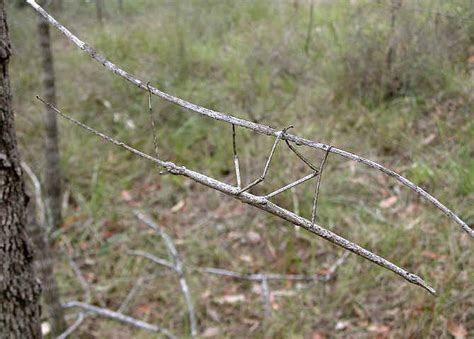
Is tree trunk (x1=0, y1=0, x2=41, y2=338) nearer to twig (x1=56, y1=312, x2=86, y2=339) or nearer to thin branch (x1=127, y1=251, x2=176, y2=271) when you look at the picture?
twig (x1=56, y1=312, x2=86, y2=339)

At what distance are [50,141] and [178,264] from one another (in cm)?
134

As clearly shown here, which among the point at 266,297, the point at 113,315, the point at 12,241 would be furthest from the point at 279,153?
the point at 12,241

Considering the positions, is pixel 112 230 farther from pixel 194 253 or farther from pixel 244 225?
pixel 244 225

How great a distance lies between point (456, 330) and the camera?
7.63 ft

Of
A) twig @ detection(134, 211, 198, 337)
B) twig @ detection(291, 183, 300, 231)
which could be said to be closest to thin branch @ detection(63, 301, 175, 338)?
twig @ detection(134, 211, 198, 337)

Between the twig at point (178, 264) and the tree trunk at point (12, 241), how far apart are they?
122 centimetres

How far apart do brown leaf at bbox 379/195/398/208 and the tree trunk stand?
2.15 metres

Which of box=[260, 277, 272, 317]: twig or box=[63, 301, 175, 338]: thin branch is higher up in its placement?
box=[260, 277, 272, 317]: twig

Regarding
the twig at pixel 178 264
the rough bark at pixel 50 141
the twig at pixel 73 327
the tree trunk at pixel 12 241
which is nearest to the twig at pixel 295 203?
the twig at pixel 178 264

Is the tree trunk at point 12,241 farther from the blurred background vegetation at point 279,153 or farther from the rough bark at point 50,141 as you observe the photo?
the rough bark at point 50,141

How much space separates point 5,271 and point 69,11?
4.53m

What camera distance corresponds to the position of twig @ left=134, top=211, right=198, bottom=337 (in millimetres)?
2862

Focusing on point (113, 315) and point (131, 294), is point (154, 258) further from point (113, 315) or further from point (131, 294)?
point (113, 315)

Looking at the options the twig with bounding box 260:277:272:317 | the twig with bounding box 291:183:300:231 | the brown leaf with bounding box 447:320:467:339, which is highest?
the twig with bounding box 291:183:300:231
